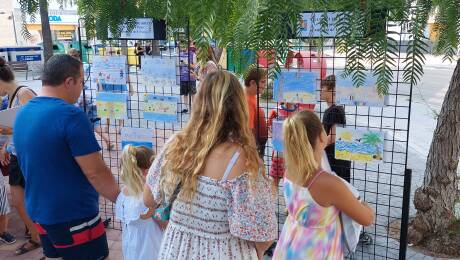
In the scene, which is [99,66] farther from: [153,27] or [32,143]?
[32,143]

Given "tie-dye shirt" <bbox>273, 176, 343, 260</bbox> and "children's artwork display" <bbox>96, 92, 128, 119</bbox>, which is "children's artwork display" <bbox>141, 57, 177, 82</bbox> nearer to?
"children's artwork display" <bbox>96, 92, 128, 119</bbox>

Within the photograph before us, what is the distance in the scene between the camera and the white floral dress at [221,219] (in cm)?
188

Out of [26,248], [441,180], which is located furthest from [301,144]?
[26,248]

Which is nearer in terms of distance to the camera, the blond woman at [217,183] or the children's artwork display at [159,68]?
the blond woman at [217,183]

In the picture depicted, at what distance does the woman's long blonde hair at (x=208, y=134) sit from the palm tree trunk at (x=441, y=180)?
9.19ft

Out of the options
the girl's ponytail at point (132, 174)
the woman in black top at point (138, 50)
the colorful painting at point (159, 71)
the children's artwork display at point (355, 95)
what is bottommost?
the girl's ponytail at point (132, 174)

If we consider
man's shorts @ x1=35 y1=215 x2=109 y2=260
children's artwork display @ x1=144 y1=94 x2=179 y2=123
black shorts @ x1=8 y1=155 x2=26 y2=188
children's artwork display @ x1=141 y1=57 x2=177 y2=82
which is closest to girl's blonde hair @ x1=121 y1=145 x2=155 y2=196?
man's shorts @ x1=35 y1=215 x2=109 y2=260

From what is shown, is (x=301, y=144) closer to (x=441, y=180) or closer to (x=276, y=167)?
(x=276, y=167)

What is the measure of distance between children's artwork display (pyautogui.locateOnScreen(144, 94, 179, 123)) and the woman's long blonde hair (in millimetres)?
1729

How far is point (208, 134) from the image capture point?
1933mm

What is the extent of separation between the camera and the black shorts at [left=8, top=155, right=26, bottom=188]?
4.08 metres

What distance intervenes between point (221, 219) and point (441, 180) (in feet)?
9.93

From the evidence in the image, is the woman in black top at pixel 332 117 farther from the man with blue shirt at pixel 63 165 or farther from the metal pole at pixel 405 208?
the man with blue shirt at pixel 63 165

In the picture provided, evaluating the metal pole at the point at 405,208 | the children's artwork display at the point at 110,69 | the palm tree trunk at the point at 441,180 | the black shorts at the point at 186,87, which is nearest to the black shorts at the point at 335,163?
the palm tree trunk at the point at 441,180
